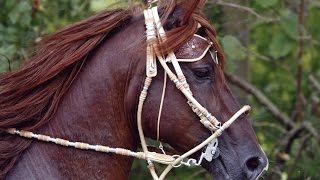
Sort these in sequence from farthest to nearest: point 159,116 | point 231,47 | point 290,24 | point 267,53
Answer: point 267,53 < point 290,24 < point 231,47 < point 159,116

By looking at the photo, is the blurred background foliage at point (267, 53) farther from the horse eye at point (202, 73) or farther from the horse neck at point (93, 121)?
the horse eye at point (202, 73)

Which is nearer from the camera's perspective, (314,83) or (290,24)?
(290,24)

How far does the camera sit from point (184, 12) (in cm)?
324

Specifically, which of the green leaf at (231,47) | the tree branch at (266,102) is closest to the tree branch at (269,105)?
the tree branch at (266,102)

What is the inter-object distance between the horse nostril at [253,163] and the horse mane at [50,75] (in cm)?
39

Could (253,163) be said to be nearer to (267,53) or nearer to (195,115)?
(195,115)

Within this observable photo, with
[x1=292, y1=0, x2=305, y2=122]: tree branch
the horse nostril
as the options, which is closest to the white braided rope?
the horse nostril

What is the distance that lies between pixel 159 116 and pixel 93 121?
9.4 inches

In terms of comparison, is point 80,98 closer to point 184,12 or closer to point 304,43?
point 184,12

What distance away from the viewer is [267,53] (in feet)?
19.0

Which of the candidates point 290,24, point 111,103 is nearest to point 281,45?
point 290,24

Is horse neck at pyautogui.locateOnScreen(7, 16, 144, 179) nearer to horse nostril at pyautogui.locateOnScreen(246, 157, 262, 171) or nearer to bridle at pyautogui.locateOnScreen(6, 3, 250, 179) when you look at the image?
bridle at pyautogui.locateOnScreen(6, 3, 250, 179)

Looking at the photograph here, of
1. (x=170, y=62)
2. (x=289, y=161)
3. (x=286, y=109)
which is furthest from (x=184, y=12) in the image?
(x=286, y=109)

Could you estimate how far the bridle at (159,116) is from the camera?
3.18m
